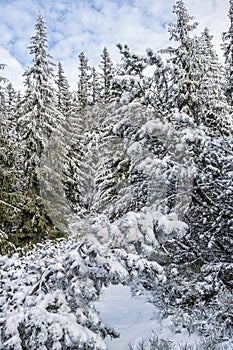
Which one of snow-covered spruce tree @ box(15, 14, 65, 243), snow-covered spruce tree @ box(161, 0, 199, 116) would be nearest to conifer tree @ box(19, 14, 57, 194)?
snow-covered spruce tree @ box(15, 14, 65, 243)

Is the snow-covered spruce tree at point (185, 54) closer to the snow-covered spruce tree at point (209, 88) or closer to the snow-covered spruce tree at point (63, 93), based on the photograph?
the snow-covered spruce tree at point (209, 88)

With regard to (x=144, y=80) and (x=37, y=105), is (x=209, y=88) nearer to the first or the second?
(x=37, y=105)

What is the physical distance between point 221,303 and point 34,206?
31.3 ft

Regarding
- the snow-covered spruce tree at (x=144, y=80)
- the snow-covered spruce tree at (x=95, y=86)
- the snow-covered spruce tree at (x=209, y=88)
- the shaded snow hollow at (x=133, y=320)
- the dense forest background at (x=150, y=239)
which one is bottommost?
the shaded snow hollow at (x=133, y=320)

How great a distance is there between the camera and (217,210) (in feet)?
19.0

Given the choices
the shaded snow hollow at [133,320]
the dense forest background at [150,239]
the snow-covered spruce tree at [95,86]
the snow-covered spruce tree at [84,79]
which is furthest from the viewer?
the snow-covered spruce tree at [95,86]

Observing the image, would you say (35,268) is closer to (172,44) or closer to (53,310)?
(53,310)

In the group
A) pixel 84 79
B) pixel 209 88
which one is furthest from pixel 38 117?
pixel 84 79

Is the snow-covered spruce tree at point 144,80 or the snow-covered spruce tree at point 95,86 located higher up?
the snow-covered spruce tree at point 95,86

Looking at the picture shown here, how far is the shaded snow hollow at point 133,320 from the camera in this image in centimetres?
565

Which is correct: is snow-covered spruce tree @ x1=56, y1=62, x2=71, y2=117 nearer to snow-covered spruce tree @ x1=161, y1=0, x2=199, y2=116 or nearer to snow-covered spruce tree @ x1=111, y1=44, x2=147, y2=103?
snow-covered spruce tree @ x1=161, y1=0, x2=199, y2=116

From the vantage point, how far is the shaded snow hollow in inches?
223

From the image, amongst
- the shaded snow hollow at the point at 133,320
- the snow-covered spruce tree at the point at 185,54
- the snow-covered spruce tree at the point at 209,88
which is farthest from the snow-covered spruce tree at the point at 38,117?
the shaded snow hollow at the point at 133,320

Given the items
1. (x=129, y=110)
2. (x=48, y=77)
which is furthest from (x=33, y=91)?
(x=129, y=110)
